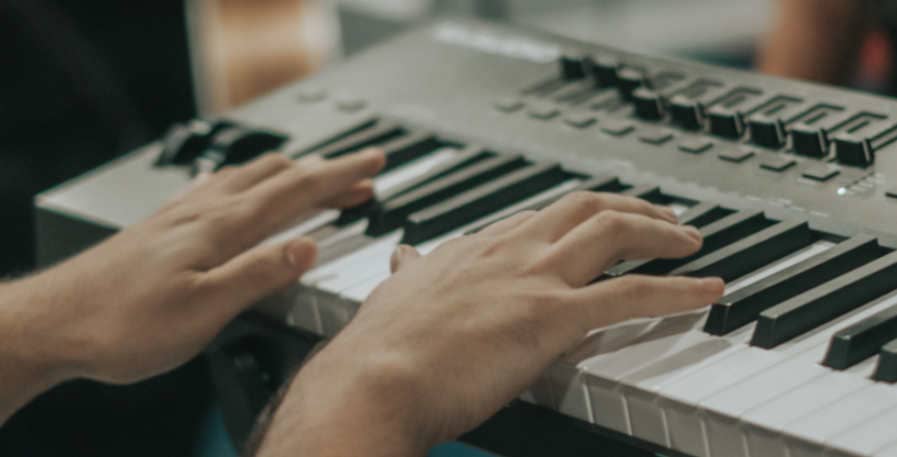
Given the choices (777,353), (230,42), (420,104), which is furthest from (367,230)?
(230,42)

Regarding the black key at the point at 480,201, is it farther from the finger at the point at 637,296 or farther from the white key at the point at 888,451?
the white key at the point at 888,451

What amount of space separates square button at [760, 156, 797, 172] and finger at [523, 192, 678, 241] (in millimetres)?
113

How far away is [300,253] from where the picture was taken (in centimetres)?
99

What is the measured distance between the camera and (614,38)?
147 inches

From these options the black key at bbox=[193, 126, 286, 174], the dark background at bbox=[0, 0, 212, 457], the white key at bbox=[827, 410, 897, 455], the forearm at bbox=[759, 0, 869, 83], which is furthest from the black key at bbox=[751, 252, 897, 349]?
the dark background at bbox=[0, 0, 212, 457]

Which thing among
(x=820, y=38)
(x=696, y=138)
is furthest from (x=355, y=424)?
(x=820, y=38)

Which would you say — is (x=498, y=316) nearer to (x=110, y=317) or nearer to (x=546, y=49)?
(x=110, y=317)

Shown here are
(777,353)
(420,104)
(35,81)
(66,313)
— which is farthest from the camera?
(35,81)

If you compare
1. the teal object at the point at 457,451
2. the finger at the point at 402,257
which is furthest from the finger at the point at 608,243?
the teal object at the point at 457,451

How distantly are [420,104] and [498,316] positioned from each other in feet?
1.59

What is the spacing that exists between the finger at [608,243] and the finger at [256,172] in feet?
1.15

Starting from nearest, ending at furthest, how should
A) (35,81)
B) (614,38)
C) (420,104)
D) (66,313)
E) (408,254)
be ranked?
(408,254) < (66,313) < (420,104) < (35,81) < (614,38)

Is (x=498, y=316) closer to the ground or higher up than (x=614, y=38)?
higher up

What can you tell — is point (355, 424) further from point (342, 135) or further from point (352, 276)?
point (342, 135)
